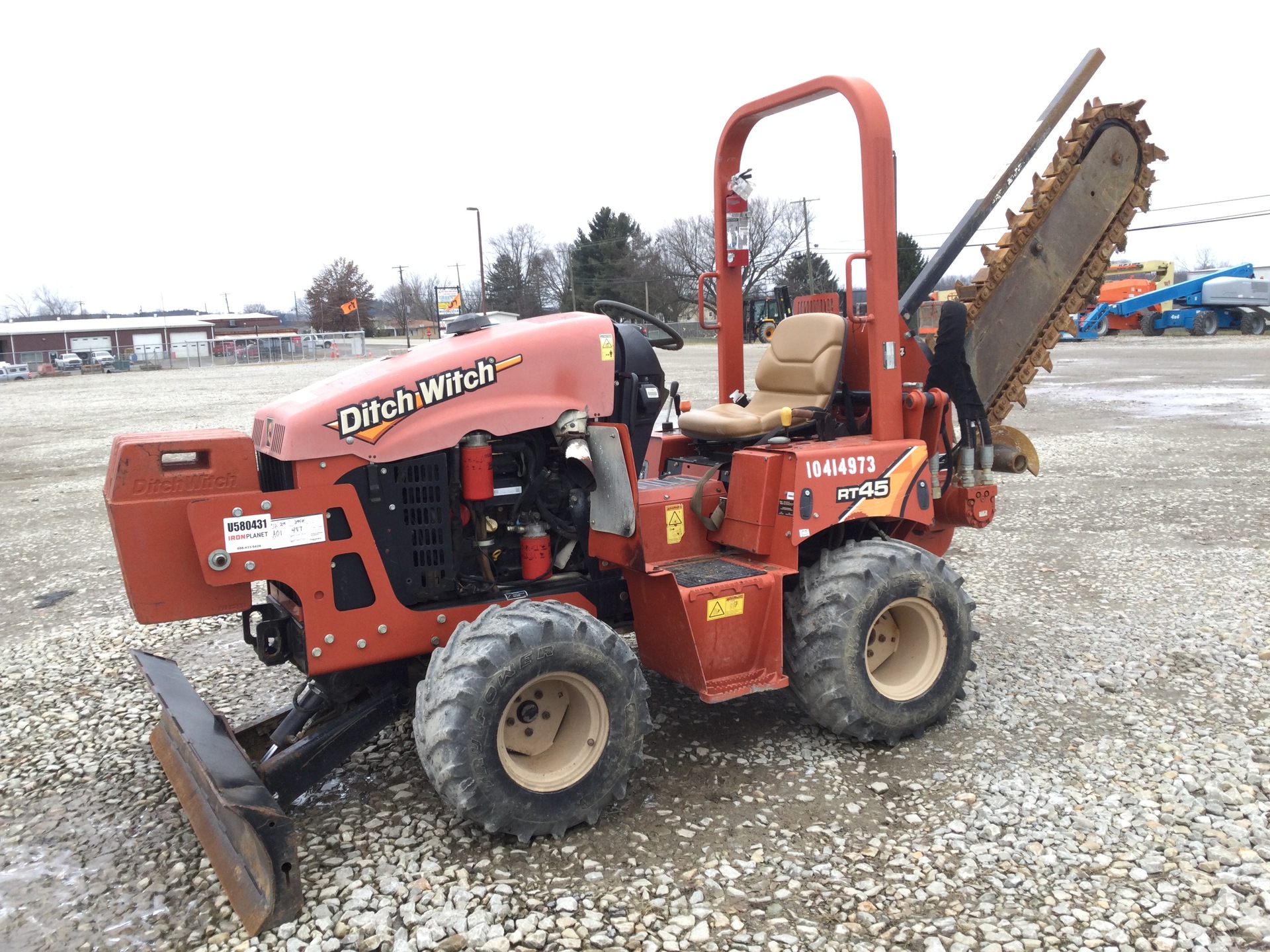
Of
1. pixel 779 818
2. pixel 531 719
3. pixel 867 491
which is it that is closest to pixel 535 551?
pixel 531 719

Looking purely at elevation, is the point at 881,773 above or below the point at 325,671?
below

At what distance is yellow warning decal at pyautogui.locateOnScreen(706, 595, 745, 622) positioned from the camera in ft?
13.2

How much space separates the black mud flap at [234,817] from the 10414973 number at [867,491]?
2.61 m

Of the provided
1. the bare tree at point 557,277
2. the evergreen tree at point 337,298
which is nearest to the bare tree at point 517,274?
the bare tree at point 557,277

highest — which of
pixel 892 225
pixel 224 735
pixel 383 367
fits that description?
pixel 892 225

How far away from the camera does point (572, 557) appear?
4.33 metres

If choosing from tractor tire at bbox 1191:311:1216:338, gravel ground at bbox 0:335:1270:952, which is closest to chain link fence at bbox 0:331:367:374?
tractor tire at bbox 1191:311:1216:338

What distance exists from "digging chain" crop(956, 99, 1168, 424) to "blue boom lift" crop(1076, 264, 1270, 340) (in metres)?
31.9

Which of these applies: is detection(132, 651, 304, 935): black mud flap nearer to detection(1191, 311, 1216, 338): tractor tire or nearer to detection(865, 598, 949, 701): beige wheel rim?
detection(865, 598, 949, 701): beige wheel rim

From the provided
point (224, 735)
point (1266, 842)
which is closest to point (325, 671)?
point (224, 735)

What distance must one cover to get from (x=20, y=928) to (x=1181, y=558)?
7.34m

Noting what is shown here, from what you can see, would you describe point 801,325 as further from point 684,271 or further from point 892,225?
point 684,271

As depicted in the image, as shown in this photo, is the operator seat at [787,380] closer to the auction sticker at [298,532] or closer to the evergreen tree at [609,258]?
the auction sticker at [298,532]

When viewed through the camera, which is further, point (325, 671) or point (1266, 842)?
point (325, 671)
